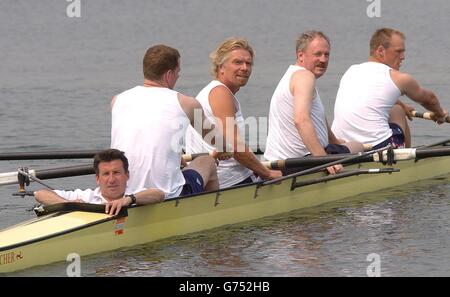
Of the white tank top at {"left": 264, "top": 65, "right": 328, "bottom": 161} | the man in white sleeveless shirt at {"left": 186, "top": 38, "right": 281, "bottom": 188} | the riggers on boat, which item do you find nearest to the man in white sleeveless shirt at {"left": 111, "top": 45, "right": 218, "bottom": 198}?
the riggers on boat

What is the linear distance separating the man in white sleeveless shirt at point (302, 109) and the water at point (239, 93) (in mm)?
780

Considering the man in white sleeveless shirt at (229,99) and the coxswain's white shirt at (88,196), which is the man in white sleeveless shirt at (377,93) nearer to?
the man in white sleeveless shirt at (229,99)

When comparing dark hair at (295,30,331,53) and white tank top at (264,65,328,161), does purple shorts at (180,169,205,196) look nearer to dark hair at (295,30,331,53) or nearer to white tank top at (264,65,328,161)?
white tank top at (264,65,328,161)

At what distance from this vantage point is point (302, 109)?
14500mm

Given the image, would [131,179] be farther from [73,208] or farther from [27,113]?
[27,113]

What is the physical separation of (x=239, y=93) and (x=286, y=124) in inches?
440

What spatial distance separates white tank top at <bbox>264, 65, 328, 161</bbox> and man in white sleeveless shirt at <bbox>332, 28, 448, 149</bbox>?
1336mm

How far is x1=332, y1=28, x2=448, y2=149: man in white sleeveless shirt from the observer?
53.1 feet

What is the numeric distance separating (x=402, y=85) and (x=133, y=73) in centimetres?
1331

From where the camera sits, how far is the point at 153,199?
12555 mm

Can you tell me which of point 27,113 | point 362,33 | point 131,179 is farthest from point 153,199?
point 362,33

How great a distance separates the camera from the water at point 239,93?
12.7 m

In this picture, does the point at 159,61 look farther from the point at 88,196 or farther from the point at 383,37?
the point at 383,37

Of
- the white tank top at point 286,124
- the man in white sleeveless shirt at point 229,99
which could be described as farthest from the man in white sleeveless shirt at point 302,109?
the man in white sleeveless shirt at point 229,99
